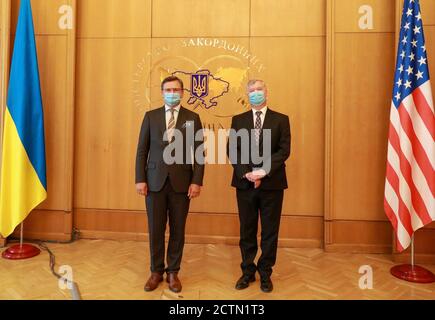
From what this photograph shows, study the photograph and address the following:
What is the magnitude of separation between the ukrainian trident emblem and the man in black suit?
1.25 m

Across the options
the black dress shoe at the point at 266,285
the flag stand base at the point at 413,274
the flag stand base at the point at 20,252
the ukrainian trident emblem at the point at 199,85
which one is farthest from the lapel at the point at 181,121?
the flag stand base at the point at 413,274

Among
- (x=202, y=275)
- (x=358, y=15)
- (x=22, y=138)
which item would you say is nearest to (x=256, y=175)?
(x=202, y=275)

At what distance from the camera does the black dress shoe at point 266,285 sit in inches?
101

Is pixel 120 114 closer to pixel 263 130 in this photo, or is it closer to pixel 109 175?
pixel 109 175

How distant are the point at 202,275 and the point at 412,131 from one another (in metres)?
2.33

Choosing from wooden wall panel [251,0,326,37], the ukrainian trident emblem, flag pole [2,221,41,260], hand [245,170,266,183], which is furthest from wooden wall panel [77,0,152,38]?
flag pole [2,221,41,260]

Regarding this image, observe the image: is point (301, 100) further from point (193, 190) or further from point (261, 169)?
point (193, 190)

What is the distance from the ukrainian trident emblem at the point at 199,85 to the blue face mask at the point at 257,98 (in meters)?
1.26

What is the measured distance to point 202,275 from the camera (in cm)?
291

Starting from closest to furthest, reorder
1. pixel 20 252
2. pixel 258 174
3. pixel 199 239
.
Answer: pixel 258 174 → pixel 20 252 → pixel 199 239

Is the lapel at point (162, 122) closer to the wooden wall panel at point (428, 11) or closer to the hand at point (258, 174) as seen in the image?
the hand at point (258, 174)

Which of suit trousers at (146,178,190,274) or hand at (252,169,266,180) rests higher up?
hand at (252,169,266,180)

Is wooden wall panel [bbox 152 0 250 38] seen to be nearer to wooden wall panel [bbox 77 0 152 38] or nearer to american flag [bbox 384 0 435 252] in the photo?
wooden wall panel [bbox 77 0 152 38]

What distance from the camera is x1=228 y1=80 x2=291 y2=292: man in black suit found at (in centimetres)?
253
